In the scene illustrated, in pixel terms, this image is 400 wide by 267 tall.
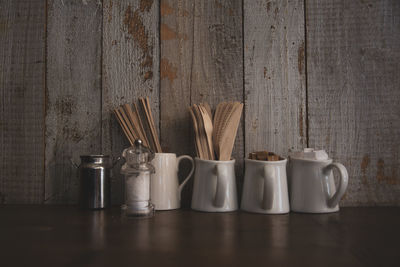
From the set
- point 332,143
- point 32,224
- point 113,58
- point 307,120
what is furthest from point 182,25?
point 32,224

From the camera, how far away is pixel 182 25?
99 centimetres

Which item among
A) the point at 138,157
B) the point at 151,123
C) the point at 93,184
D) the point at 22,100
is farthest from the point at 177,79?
the point at 22,100

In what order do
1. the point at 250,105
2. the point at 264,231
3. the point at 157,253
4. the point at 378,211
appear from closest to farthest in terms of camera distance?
the point at 157,253 < the point at 264,231 < the point at 378,211 < the point at 250,105

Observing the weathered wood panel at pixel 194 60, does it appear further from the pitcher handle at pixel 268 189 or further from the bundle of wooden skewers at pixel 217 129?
the pitcher handle at pixel 268 189

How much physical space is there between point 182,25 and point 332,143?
0.59 metres

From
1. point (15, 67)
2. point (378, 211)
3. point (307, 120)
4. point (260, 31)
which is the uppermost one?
point (260, 31)

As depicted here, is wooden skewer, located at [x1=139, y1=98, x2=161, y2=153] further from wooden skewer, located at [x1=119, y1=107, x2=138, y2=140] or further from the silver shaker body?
the silver shaker body

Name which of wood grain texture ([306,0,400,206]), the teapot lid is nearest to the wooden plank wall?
wood grain texture ([306,0,400,206])

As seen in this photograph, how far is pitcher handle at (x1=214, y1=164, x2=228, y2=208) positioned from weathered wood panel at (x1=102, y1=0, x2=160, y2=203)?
28cm

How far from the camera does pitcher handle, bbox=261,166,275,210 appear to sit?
2.55 ft

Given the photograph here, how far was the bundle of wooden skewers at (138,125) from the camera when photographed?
0.94 meters

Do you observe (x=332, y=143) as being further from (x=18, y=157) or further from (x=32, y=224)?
(x=18, y=157)

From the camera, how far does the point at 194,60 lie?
981 millimetres

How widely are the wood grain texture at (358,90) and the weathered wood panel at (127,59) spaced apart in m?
0.49
